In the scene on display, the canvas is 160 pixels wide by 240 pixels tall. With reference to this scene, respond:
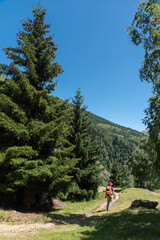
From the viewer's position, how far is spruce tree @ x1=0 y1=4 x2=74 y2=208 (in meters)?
9.99

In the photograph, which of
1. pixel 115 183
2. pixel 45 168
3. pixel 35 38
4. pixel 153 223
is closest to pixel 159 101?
pixel 153 223

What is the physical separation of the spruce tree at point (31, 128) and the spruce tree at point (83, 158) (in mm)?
6757

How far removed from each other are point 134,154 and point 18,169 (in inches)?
1247

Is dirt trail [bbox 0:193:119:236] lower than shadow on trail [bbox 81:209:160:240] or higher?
lower

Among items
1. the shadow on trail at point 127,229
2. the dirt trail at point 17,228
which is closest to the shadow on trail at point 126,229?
the shadow on trail at point 127,229

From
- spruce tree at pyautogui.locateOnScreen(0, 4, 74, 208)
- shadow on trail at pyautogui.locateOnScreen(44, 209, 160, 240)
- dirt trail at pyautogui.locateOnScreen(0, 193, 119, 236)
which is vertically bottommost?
dirt trail at pyautogui.locateOnScreen(0, 193, 119, 236)

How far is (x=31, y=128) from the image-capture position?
11.3 metres

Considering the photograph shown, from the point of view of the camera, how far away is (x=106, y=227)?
7.95 m

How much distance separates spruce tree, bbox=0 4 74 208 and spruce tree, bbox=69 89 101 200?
22.2ft

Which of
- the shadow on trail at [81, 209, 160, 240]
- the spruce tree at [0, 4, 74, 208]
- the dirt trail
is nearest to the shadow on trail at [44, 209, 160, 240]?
the shadow on trail at [81, 209, 160, 240]

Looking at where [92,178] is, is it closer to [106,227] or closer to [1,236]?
[106,227]

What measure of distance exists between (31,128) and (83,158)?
11.0 meters

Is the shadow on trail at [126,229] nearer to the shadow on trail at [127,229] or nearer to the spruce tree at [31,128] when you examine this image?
the shadow on trail at [127,229]

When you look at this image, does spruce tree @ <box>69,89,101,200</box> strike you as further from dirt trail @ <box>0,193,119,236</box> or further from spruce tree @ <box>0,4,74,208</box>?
dirt trail @ <box>0,193,119,236</box>
